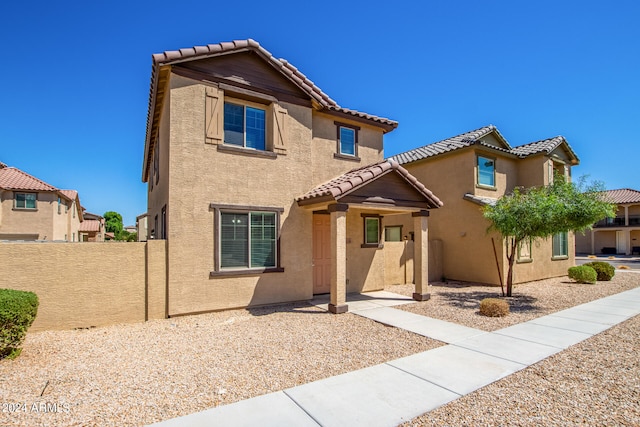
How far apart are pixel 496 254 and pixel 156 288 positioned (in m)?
13.2

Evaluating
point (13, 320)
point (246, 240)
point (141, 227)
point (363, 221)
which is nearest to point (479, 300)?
point (363, 221)

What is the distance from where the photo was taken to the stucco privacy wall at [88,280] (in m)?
7.52

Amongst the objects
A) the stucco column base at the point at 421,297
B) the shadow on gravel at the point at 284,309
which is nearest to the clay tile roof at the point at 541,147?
the stucco column base at the point at 421,297

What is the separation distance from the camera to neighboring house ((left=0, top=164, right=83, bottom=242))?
24812 mm

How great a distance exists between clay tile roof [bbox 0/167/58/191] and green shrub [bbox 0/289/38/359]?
25.5 metres

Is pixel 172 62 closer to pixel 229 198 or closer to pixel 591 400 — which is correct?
pixel 229 198

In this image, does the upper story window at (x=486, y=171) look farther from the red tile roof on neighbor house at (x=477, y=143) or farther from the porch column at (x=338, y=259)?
the porch column at (x=338, y=259)

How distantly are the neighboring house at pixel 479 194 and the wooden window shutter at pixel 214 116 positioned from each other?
11.4 m

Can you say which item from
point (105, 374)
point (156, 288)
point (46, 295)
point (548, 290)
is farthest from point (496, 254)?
point (46, 295)

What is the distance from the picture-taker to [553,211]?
10.9 meters

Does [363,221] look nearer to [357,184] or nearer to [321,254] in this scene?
[321,254]

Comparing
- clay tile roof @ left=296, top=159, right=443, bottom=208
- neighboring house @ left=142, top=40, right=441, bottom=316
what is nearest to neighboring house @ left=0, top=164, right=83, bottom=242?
neighboring house @ left=142, top=40, right=441, bottom=316

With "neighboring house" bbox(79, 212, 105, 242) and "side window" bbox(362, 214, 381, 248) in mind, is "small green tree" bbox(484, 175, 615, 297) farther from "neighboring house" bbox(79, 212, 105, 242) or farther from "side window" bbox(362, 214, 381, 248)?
"neighboring house" bbox(79, 212, 105, 242)

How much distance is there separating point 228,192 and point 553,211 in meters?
10.3
